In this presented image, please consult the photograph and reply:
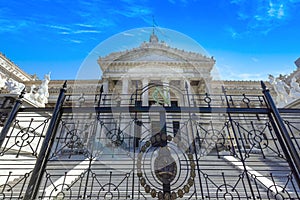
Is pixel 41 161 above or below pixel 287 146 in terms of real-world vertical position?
below

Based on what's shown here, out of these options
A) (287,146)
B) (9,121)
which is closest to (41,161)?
(9,121)

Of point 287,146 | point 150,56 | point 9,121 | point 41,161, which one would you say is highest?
point 150,56

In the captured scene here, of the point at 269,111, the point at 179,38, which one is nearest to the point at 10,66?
the point at 179,38

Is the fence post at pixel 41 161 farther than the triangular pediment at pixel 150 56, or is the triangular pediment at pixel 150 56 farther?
the triangular pediment at pixel 150 56

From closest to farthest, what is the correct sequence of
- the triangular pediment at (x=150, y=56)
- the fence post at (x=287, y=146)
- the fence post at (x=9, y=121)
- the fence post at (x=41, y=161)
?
the fence post at (x=41, y=161) → the fence post at (x=287, y=146) → the fence post at (x=9, y=121) → the triangular pediment at (x=150, y=56)

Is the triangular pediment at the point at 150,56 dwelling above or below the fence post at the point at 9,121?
above

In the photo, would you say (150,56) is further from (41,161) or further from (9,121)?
(41,161)

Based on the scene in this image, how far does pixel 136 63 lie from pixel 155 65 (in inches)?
99.0

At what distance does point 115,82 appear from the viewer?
22031mm

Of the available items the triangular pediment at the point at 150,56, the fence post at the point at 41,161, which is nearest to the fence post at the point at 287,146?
the fence post at the point at 41,161

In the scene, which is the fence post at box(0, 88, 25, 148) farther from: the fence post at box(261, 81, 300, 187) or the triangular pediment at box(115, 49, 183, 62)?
the triangular pediment at box(115, 49, 183, 62)

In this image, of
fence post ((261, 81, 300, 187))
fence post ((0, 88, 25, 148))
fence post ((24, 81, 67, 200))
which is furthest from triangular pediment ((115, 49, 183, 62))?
fence post ((261, 81, 300, 187))

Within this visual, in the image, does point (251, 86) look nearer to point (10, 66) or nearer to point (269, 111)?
point (269, 111)

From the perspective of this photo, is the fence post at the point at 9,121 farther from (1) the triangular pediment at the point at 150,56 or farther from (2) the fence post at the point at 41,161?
(1) the triangular pediment at the point at 150,56
